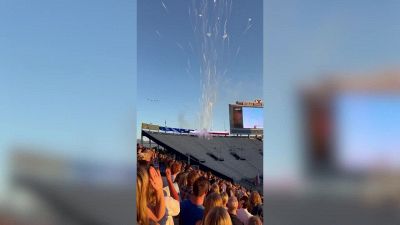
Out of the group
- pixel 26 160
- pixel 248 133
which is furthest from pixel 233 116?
pixel 26 160

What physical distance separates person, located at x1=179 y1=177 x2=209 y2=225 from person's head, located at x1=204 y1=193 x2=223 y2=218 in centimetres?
3

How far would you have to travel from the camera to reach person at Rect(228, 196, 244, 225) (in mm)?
2050

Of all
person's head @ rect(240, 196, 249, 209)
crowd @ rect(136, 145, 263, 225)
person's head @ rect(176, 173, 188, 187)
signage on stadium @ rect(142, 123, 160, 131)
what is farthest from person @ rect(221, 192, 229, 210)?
→ signage on stadium @ rect(142, 123, 160, 131)

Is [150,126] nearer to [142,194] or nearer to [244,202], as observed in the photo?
[142,194]

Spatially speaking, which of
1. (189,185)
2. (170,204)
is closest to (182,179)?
(189,185)

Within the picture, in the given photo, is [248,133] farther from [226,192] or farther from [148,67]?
[148,67]

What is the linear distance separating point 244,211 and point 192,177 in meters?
0.39

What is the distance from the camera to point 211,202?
216 cm

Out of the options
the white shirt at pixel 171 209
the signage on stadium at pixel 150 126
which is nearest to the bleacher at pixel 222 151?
the signage on stadium at pixel 150 126

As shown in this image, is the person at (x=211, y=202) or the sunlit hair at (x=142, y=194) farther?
the sunlit hair at (x=142, y=194)

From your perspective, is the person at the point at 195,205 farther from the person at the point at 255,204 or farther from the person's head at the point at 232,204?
the person at the point at 255,204

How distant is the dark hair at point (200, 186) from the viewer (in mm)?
2203

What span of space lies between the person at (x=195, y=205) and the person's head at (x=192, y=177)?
0.02 metres

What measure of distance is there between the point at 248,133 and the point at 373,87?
76cm
